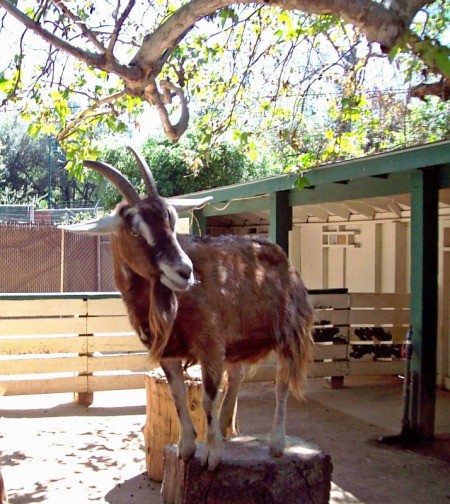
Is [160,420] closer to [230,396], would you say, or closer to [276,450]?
[230,396]

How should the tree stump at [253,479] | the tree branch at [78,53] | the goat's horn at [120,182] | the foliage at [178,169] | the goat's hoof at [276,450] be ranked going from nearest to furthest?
the goat's horn at [120,182] < the tree stump at [253,479] < the goat's hoof at [276,450] < the tree branch at [78,53] < the foliage at [178,169]

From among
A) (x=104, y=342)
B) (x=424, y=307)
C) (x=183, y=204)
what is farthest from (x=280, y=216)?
(x=183, y=204)

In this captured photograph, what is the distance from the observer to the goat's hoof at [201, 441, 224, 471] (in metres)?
4.20

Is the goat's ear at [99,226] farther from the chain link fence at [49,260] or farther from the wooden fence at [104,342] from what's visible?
the chain link fence at [49,260]

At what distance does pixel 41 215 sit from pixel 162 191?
16.3 ft

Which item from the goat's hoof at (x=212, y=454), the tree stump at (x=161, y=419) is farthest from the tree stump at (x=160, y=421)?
the goat's hoof at (x=212, y=454)

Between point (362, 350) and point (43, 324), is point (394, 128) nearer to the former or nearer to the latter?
point (362, 350)

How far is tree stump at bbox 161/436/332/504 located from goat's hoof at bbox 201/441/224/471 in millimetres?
86

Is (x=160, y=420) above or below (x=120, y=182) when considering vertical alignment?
below

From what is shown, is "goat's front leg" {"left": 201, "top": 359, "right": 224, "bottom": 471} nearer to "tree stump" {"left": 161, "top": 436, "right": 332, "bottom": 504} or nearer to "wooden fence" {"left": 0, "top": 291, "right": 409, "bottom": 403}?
"tree stump" {"left": 161, "top": 436, "right": 332, "bottom": 504}

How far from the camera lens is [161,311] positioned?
372 cm

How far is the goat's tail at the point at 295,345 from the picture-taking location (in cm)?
456

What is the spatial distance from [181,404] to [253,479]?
662mm

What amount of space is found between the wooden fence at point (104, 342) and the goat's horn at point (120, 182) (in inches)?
230
